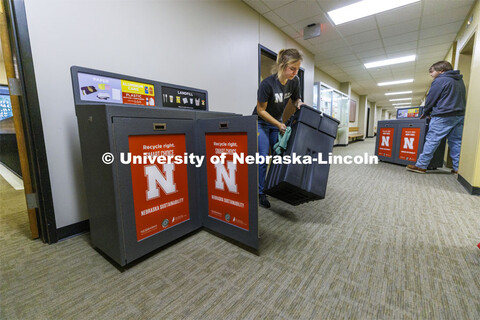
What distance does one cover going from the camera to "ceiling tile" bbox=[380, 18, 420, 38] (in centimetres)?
329

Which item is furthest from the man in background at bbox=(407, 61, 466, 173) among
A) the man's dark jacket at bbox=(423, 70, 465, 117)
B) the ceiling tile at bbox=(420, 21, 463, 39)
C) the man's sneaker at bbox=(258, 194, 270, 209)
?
the man's sneaker at bbox=(258, 194, 270, 209)

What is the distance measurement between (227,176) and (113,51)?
1.21m

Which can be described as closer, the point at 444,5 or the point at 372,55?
the point at 444,5

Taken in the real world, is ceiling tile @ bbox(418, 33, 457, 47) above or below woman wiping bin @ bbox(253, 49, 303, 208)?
above

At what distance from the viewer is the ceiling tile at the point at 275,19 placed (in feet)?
9.61

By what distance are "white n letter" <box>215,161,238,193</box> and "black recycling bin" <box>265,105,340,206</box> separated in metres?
0.32

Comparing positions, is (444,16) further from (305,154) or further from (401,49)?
(305,154)

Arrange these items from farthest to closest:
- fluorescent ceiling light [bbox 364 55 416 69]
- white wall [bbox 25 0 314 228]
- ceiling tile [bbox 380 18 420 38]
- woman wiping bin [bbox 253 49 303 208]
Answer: fluorescent ceiling light [bbox 364 55 416 69], ceiling tile [bbox 380 18 420 38], woman wiping bin [bbox 253 49 303 208], white wall [bbox 25 0 314 228]

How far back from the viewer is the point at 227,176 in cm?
116

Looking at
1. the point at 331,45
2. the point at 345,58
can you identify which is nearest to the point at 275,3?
the point at 331,45

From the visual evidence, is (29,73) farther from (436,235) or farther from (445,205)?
(445,205)

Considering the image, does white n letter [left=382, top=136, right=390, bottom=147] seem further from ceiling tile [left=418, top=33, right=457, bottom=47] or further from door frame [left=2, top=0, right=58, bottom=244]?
door frame [left=2, top=0, right=58, bottom=244]

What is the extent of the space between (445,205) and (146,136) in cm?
233

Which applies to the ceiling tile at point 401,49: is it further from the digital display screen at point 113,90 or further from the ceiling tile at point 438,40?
the digital display screen at point 113,90
